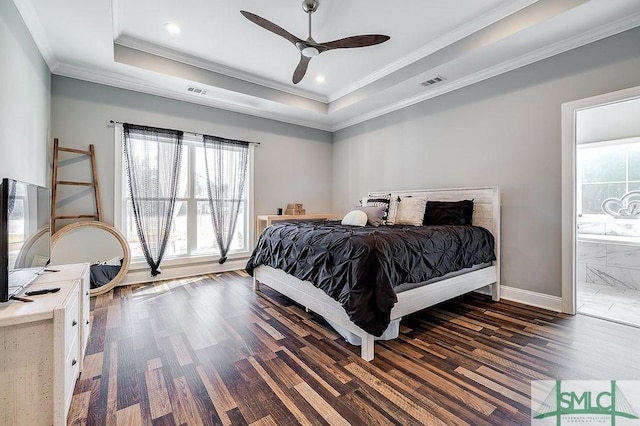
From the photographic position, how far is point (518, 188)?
10.3 feet

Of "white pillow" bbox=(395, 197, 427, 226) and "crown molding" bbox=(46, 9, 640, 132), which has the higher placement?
"crown molding" bbox=(46, 9, 640, 132)

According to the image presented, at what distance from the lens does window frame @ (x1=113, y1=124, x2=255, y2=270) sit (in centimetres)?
370

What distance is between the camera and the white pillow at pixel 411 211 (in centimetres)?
349

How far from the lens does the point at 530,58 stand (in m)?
3.00

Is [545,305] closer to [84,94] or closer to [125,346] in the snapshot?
[125,346]

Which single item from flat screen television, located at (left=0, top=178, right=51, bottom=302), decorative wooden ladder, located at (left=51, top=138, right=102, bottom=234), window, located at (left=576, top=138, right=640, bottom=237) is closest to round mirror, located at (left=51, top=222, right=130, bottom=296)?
decorative wooden ladder, located at (left=51, top=138, right=102, bottom=234)

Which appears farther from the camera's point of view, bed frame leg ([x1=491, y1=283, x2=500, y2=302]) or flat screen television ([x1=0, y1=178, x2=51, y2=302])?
bed frame leg ([x1=491, y1=283, x2=500, y2=302])

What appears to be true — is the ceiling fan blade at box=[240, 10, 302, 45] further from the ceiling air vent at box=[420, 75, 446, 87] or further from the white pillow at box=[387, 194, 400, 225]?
the white pillow at box=[387, 194, 400, 225]

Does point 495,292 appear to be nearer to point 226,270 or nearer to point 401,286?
point 401,286

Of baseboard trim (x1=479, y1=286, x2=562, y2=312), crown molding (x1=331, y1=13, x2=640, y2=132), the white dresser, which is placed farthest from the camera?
baseboard trim (x1=479, y1=286, x2=562, y2=312)

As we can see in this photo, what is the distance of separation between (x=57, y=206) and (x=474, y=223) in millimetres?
5025

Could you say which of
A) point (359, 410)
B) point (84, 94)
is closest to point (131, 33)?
point (84, 94)

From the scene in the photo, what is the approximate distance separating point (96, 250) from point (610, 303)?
5937 millimetres

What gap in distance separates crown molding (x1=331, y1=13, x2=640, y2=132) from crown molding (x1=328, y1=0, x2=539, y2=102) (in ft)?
1.90
